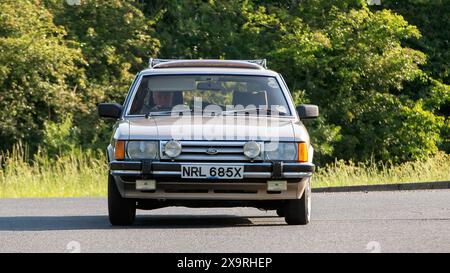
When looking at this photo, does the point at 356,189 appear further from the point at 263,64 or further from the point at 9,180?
the point at 263,64

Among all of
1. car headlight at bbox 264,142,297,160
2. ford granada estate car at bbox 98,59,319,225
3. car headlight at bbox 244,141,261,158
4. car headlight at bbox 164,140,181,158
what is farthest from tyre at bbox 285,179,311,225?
car headlight at bbox 164,140,181,158

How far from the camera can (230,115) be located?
1377cm

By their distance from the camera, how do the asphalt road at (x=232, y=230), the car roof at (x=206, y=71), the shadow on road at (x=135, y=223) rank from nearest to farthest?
the asphalt road at (x=232, y=230)
the shadow on road at (x=135, y=223)
the car roof at (x=206, y=71)

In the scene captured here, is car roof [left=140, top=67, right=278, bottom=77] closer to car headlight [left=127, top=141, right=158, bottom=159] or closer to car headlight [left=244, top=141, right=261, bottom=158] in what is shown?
car headlight [left=127, top=141, right=158, bottom=159]

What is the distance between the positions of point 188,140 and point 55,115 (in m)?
24.1

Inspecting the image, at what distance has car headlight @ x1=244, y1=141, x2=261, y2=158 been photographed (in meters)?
12.9

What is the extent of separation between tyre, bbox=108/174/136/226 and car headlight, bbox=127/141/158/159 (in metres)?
0.41

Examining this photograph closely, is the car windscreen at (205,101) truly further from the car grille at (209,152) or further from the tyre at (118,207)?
the tyre at (118,207)

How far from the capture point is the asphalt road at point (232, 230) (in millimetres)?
11266

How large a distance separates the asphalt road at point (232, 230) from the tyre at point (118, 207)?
0.42ft

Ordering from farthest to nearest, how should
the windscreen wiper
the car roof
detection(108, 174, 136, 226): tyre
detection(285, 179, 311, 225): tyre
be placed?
the car roof → the windscreen wiper → detection(285, 179, 311, 225): tyre → detection(108, 174, 136, 226): tyre

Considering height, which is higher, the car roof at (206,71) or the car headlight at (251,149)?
the car roof at (206,71)

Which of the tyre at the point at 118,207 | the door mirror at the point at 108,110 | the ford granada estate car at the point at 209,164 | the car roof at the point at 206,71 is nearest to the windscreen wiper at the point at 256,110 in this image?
the ford granada estate car at the point at 209,164
